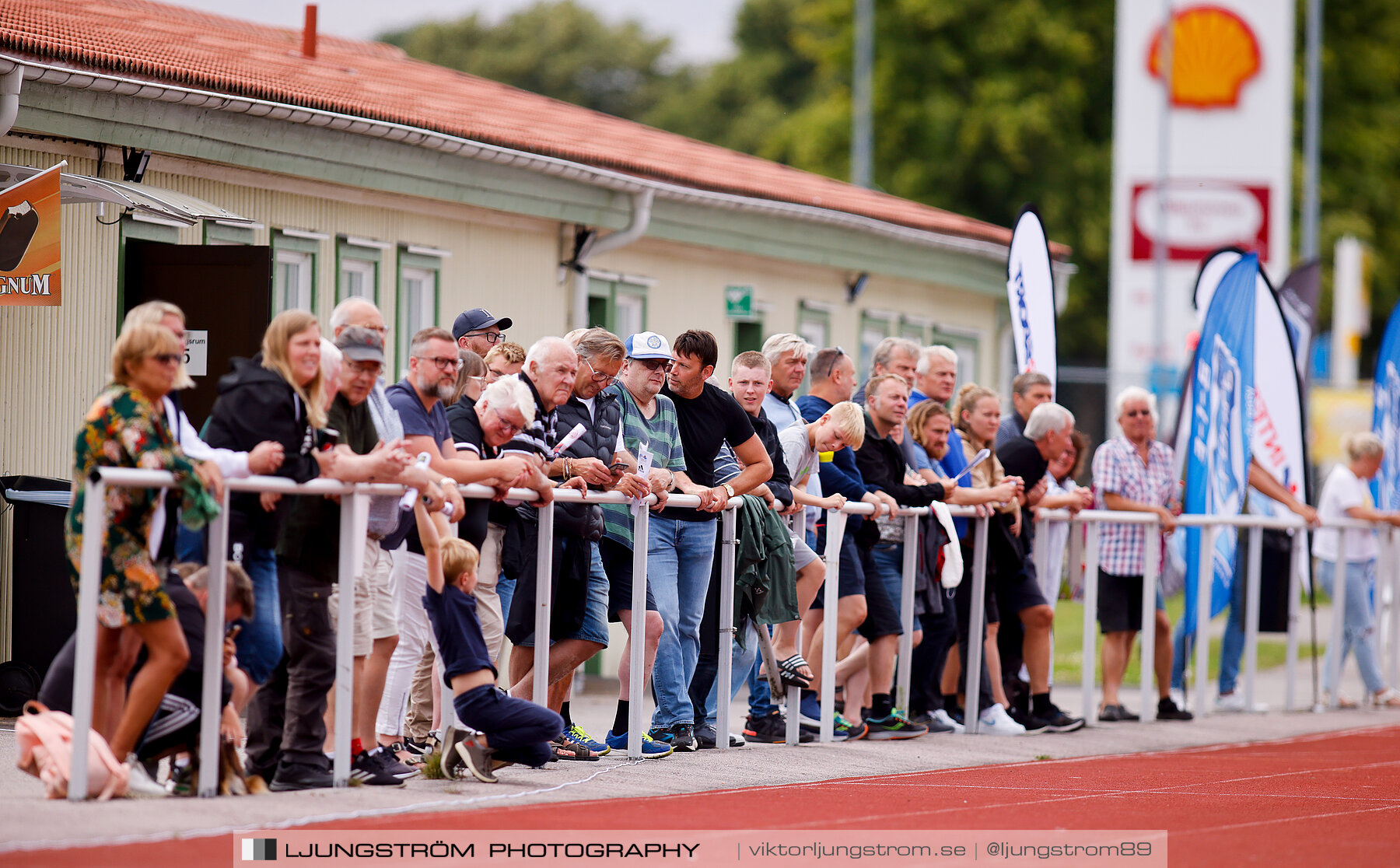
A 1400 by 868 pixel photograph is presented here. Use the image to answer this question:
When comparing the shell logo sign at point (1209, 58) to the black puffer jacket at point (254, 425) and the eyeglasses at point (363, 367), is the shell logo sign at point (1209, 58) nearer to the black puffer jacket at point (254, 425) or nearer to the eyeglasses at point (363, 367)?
the eyeglasses at point (363, 367)

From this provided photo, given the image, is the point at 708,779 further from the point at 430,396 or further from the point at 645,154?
the point at 645,154

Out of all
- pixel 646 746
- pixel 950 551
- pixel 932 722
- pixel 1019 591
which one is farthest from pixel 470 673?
pixel 1019 591

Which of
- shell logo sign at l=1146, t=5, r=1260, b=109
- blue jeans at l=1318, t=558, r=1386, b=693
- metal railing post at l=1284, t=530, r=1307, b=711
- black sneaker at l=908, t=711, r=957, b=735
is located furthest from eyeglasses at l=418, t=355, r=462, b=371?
shell logo sign at l=1146, t=5, r=1260, b=109

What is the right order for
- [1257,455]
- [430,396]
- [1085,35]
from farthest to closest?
1. [1085,35]
2. [1257,455]
3. [430,396]

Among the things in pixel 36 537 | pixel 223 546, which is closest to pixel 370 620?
pixel 223 546

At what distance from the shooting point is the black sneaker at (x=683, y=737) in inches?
389

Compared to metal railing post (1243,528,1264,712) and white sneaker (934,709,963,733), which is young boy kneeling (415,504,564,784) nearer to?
white sneaker (934,709,963,733)

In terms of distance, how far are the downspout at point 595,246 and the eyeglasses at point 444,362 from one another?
748 centimetres

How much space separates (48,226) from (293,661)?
3526mm

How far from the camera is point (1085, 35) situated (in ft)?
141

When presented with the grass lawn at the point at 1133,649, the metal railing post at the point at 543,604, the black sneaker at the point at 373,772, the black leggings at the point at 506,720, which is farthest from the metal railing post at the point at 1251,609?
the black sneaker at the point at 373,772

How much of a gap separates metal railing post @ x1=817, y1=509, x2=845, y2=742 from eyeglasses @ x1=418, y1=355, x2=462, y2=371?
297 cm

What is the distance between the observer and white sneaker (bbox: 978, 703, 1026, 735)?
1198 centimetres

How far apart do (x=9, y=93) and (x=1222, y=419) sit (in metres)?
8.42
